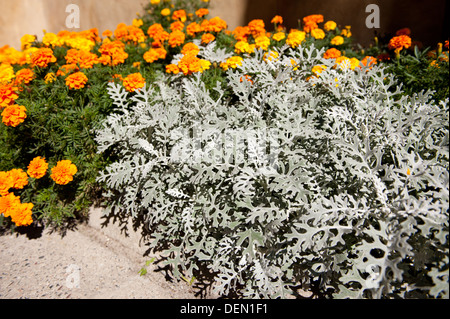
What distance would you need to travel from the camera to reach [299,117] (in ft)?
6.59

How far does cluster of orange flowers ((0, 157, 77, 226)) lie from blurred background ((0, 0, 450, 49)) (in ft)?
8.42

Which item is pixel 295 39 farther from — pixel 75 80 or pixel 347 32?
pixel 75 80

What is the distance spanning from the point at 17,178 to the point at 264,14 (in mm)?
3057

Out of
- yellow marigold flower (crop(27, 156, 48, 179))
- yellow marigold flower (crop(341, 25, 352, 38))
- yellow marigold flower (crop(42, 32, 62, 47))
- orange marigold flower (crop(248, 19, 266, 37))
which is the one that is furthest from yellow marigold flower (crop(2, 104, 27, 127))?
yellow marigold flower (crop(341, 25, 352, 38))

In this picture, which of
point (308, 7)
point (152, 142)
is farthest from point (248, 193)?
point (308, 7)

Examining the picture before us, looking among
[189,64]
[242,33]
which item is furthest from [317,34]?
[189,64]

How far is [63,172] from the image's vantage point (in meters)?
2.39

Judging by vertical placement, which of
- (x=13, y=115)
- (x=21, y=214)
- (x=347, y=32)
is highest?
(x=347, y=32)

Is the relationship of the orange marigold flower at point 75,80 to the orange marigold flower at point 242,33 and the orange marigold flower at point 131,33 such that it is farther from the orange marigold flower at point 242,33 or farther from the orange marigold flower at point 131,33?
the orange marigold flower at point 242,33

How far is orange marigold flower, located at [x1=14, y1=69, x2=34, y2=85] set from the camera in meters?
2.60

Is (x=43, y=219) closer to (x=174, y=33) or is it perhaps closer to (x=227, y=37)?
(x=174, y=33)

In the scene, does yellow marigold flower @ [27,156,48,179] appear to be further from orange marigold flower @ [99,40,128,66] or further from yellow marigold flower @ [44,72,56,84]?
orange marigold flower @ [99,40,128,66]

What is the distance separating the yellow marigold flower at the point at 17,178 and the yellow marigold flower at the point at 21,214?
0.48ft

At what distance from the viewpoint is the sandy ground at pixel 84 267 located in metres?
2.23
